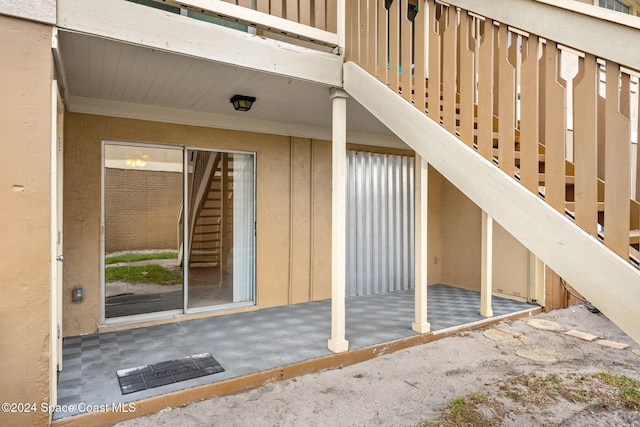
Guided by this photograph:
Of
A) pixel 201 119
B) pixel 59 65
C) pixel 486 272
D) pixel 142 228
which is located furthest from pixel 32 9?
pixel 486 272

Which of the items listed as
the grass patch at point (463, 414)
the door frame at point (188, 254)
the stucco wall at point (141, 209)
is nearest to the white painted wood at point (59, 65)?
the stucco wall at point (141, 209)

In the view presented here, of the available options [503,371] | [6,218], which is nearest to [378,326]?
[503,371]

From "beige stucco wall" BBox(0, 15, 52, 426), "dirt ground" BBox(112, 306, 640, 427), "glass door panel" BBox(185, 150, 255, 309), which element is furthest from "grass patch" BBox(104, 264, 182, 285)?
"dirt ground" BBox(112, 306, 640, 427)

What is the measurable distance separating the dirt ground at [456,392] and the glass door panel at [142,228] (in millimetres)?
2280

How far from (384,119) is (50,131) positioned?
91.2 inches

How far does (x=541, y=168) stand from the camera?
271 centimetres

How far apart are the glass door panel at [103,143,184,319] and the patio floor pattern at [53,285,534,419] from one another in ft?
2.07

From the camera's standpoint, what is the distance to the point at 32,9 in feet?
7.52

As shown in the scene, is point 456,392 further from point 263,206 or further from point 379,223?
point 379,223

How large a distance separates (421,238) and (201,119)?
2.96m

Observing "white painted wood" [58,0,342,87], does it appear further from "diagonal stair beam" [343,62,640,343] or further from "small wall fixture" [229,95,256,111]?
"diagonal stair beam" [343,62,640,343]

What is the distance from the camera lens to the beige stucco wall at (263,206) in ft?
13.2

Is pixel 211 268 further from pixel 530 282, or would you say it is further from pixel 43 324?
pixel 530 282

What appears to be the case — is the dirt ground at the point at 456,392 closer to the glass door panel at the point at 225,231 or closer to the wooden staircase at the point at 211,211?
the glass door panel at the point at 225,231
